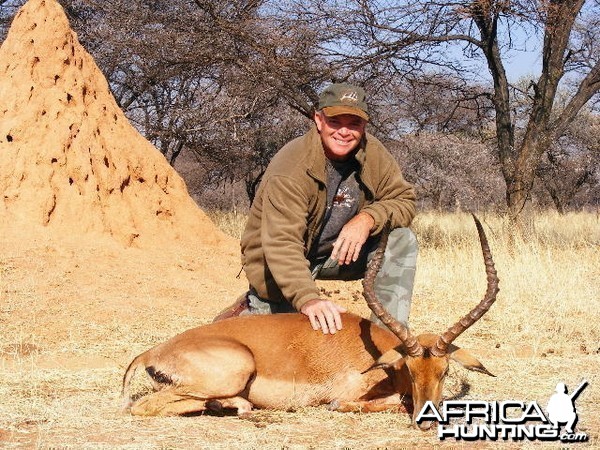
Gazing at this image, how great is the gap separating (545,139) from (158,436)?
1036cm

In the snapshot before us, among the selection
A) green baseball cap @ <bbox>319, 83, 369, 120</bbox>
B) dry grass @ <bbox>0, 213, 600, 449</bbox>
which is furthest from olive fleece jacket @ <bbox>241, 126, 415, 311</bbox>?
dry grass @ <bbox>0, 213, 600, 449</bbox>

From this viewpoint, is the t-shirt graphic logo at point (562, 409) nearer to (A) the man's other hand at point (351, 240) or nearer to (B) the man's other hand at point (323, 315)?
(B) the man's other hand at point (323, 315)

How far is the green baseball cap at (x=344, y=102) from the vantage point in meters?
5.48

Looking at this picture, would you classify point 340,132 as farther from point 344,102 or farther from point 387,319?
point 387,319

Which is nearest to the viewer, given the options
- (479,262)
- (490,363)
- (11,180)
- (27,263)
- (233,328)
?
(233,328)

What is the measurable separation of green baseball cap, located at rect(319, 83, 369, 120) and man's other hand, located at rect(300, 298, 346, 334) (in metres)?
1.27

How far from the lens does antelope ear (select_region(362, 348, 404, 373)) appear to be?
15.4 ft

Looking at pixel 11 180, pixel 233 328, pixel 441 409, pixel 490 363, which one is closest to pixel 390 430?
pixel 441 409

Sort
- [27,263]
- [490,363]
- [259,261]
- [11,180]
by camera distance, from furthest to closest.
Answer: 1. [11,180]
2. [27,263]
3. [490,363]
4. [259,261]

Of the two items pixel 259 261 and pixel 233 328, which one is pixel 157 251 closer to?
pixel 259 261

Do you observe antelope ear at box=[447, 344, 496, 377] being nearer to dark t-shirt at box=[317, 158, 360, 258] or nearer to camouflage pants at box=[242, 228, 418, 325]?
camouflage pants at box=[242, 228, 418, 325]

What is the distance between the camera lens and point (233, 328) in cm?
504

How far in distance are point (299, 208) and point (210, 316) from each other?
3.42 metres

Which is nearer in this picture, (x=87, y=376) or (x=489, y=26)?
(x=87, y=376)
